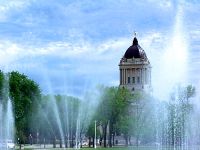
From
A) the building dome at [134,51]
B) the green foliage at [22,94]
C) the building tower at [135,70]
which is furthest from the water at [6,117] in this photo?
the building dome at [134,51]

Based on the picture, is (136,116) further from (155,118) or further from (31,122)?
(31,122)

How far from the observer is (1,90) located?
62.9 meters

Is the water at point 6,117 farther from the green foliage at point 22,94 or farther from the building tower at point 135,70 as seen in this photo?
the building tower at point 135,70

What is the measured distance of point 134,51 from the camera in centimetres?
14662

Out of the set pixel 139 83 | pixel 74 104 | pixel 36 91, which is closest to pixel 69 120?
pixel 74 104

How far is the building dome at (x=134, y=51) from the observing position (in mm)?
144625

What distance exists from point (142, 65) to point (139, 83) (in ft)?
16.2

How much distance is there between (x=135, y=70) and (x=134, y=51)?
19.6 ft

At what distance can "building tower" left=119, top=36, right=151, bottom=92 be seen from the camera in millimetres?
140375

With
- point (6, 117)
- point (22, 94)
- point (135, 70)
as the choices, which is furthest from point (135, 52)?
point (6, 117)

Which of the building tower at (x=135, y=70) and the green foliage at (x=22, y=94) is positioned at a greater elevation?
the building tower at (x=135, y=70)

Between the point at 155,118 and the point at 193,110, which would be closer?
the point at 193,110

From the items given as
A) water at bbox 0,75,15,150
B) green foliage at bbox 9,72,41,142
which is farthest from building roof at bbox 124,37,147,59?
water at bbox 0,75,15,150

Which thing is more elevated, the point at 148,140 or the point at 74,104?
the point at 74,104
